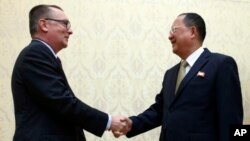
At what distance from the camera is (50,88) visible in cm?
179

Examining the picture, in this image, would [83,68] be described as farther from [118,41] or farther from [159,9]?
[159,9]

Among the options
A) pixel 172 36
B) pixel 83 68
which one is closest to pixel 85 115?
pixel 172 36

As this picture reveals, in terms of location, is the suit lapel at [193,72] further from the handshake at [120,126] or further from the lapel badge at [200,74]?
the handshake at [120,126]

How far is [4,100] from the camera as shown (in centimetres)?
270

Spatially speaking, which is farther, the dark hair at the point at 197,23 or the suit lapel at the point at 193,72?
the dark hair at the point at 197,23

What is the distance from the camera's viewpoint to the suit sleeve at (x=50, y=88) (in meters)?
1.78

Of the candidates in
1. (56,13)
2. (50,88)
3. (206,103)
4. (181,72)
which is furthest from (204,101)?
(56,13)

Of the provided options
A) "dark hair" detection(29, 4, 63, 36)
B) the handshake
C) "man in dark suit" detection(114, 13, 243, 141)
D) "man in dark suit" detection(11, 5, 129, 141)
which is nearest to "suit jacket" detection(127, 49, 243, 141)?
"man in dark suit" detection(114, 13, 243, 141)

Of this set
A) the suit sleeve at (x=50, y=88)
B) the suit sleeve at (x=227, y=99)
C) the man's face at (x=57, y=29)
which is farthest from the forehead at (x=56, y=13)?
the suit sleeve at (x=227, y=99)

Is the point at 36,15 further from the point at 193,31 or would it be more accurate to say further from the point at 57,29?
the point at 193,31

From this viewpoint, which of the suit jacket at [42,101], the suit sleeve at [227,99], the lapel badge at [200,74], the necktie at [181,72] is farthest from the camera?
the necktie at [181,72]

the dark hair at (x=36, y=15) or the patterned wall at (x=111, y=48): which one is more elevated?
the dark hair at (x=36, y=15)

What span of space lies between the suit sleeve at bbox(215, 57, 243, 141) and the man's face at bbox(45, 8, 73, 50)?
2.74 ft

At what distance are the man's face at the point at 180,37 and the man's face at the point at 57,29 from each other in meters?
0.65
